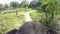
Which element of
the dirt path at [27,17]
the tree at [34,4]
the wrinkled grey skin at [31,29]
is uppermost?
the tree at [34,4]

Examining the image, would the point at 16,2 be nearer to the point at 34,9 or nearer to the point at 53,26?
the point at 34,9

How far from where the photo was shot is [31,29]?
166 cm

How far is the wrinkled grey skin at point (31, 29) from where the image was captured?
5.40 ft

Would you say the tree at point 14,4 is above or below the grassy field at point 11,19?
above

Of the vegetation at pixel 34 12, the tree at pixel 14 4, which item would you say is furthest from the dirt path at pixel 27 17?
the tree at pixel 14 4

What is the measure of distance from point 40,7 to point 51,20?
0.19m

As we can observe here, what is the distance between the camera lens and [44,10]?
73.1 inches

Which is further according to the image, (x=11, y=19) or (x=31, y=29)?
(x=11, y=19)

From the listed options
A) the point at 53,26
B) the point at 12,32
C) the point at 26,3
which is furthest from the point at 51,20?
the point at 12,32

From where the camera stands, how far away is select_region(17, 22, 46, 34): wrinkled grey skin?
1646 mm

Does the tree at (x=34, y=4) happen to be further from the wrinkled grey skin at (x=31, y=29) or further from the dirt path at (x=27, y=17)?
the wrinkled grey skin at (x=31, y=29)

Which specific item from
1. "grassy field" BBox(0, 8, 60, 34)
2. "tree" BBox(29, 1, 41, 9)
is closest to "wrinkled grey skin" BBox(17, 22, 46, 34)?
"grassy field" BBox(0, 8, 60, 34)

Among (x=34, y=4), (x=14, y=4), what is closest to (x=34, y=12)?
(x=34, y=4)

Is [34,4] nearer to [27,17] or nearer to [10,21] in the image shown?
[27,17]
